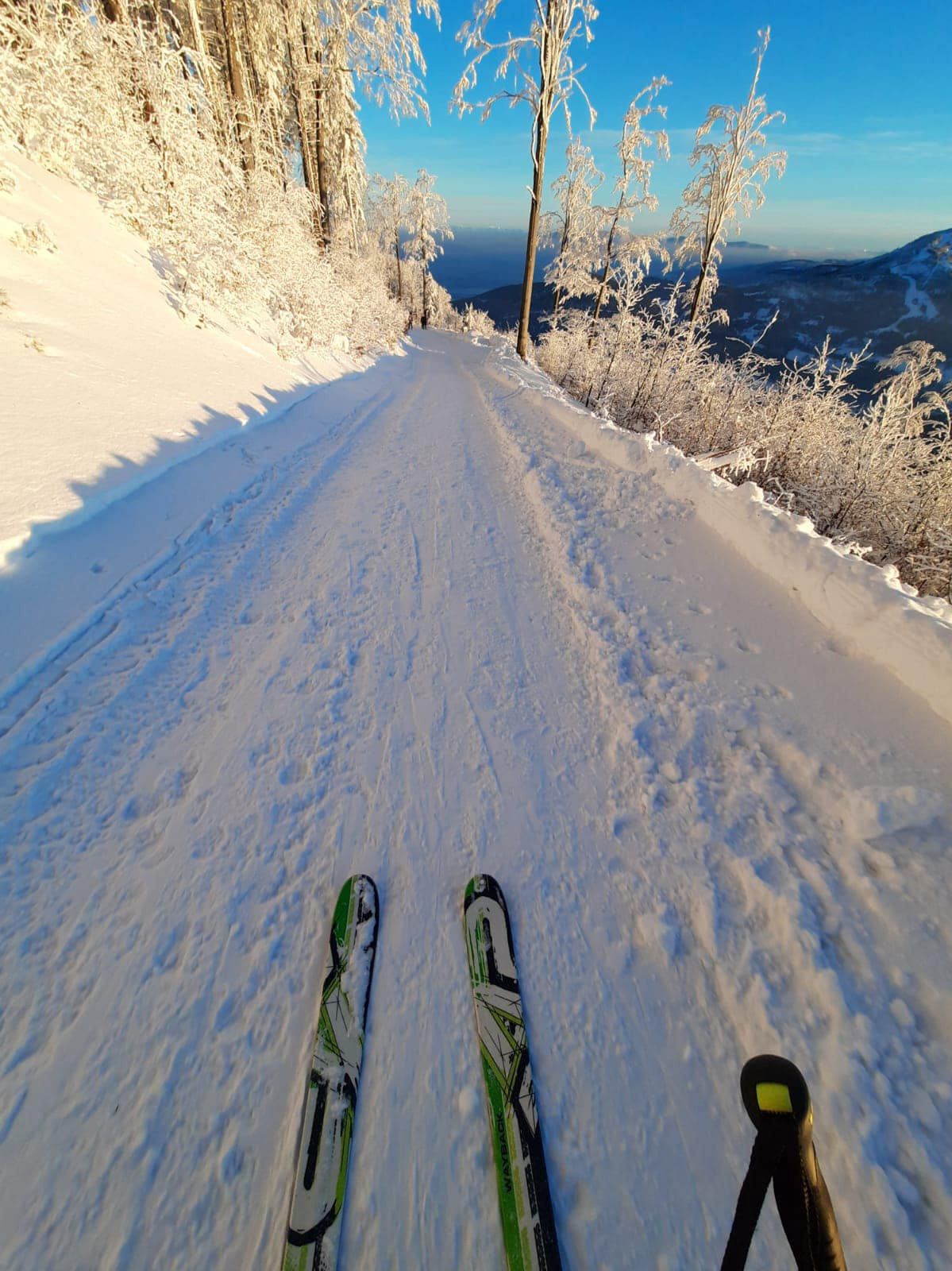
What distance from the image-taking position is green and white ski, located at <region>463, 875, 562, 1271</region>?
4.05 ft

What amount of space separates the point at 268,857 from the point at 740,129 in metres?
19.6

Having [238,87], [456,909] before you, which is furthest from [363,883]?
[238,87]

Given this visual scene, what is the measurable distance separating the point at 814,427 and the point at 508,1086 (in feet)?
28.1

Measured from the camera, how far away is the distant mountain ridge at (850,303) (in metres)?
80.6

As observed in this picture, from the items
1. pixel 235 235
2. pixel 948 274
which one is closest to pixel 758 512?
pixel 235 235

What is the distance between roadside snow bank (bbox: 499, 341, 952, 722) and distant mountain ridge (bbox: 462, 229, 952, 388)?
80.7 metres

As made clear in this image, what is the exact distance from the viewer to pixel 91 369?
16.5 ft

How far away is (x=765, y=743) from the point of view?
99.6 inches

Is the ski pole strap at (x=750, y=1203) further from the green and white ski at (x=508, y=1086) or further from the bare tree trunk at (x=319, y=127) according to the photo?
the bare tree trunk at (x=319, y=127)

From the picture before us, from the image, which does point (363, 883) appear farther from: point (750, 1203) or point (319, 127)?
point (319, 127)

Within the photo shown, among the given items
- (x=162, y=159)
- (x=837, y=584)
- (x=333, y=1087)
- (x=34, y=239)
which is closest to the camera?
(x=333, y=1087)

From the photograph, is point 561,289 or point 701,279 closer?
point 701,279

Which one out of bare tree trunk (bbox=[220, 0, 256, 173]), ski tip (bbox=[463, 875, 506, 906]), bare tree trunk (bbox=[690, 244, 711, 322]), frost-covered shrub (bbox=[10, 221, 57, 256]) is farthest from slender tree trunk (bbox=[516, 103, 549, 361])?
ski tip (bbox=[463, 875, 506, 906])

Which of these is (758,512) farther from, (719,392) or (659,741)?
(719,392)
